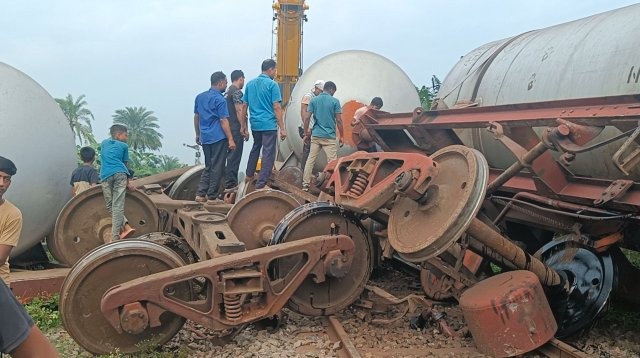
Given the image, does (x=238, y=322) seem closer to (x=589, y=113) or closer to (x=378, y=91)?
(x=589, y=113)

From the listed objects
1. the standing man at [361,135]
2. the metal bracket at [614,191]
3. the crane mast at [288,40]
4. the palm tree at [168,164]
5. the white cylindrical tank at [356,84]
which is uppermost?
the crane mast at [288,40]

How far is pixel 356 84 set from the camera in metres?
8.48

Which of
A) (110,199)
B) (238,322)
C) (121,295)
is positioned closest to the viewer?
(121,295)

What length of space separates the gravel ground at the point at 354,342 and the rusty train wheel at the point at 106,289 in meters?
0.13

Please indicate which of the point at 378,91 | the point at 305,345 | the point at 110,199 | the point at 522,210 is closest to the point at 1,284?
the point at 305,345

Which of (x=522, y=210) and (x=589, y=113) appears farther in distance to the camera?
(x=522, y=210)

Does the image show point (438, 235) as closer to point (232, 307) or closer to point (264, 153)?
point (232, 307)

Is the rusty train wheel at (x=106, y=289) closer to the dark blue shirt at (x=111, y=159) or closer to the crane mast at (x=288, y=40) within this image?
the dark blue shirt at (x=111, y=159)

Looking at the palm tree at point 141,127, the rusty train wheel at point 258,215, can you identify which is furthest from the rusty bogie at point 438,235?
the palm tree at point 141,127

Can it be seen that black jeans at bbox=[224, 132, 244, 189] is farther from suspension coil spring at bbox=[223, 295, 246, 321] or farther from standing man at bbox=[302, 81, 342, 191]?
suspension coil spring at bbox=[223, 295, 246, 321]

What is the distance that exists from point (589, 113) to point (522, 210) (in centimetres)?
117

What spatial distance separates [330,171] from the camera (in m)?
5.13

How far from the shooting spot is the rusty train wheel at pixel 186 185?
8.19 m

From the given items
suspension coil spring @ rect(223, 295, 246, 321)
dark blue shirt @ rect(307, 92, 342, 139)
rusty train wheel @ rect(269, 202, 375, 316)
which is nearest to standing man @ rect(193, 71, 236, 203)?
dark blue shirt @ rect(307, 92, 342, 139)
